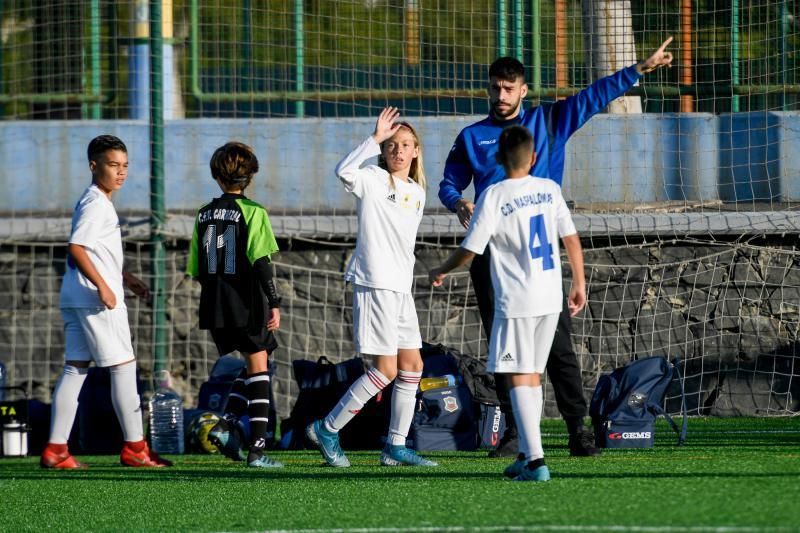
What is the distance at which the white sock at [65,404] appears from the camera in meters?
6.89

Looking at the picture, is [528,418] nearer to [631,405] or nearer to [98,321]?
[631,405]

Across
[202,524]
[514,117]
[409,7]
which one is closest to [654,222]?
[409,7]

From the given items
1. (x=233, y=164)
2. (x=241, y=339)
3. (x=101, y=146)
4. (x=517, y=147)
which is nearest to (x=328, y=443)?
(x=241, y=339)

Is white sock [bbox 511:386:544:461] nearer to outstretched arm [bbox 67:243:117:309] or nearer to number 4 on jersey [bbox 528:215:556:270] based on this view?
number 4 on jersey [bbox 528:215:556:270]

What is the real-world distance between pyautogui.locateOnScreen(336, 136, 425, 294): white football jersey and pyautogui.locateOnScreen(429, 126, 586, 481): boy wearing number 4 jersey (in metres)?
0.91

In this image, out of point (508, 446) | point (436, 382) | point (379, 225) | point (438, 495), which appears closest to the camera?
point (438, 495)

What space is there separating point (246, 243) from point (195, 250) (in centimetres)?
29

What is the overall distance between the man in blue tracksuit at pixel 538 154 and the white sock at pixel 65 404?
2227 millimetres

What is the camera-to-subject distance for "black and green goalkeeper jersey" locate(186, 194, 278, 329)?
258 inches

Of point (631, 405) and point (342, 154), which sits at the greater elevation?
point (342, 154)

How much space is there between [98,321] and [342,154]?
3.71 meters

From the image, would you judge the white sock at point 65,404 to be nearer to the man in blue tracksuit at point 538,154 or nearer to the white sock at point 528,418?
the man in blue tracksuit at point 538,154

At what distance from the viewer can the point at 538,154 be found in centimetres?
635

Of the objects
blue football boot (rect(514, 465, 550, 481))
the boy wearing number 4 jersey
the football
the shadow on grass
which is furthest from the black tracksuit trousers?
the football
